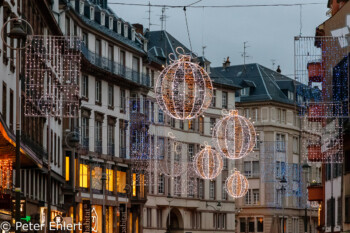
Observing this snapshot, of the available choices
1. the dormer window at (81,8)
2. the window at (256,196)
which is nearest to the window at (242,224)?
the window at (256,196)

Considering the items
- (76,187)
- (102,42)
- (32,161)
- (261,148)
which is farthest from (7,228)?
(261,148)

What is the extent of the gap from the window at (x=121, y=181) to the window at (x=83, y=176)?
5.97 metres

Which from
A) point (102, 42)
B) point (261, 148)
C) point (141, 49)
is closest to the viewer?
point (102, 42)

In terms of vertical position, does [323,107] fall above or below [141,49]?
below

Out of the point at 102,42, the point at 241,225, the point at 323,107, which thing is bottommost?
the point at 241,225

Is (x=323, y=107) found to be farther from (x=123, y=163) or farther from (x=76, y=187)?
(x=123, y=163)

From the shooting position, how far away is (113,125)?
84250 millimetres

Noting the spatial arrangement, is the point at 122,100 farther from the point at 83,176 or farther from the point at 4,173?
the point at 4,173

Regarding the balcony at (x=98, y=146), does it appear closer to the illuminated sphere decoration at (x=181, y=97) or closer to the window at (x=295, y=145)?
the illuminated sphere decoration at (x=181, y=97)

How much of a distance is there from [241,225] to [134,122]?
4180 cm

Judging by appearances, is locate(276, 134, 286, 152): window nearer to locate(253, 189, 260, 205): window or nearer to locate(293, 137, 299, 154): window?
locate(293, 137, 299, 154): window

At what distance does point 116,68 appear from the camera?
84.6m

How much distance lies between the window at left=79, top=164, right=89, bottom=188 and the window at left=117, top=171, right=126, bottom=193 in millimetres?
5969

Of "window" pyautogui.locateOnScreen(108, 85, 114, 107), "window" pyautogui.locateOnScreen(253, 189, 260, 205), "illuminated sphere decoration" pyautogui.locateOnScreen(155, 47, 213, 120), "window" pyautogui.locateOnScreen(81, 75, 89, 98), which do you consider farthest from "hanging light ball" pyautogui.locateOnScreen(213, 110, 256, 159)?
"window" pyautogui.locateOnScreen(253, 189, 260, 205)
